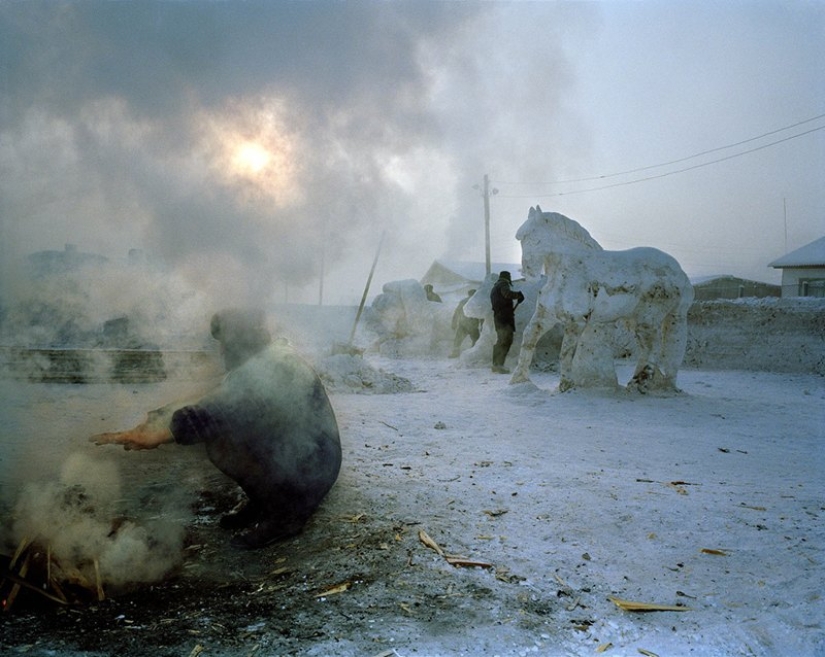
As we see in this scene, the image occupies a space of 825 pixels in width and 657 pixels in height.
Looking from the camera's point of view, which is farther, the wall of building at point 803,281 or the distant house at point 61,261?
the wall of building at point 803,281

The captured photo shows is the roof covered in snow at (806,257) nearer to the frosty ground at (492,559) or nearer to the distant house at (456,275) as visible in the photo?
the distant house at (456,275)

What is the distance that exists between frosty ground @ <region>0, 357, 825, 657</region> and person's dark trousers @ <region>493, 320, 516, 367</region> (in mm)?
5773

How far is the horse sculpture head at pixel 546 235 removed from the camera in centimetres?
834

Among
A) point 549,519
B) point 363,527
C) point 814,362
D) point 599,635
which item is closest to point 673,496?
point 549,519

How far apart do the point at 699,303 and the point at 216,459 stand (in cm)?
1213

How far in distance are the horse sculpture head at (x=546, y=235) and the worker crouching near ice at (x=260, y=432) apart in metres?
6.06

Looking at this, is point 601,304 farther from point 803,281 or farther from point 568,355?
point 803,281

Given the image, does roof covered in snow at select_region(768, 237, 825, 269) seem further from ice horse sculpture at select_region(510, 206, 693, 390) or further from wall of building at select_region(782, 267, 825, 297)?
ice horse sculpture at select_region(510, 206, 693, 390)

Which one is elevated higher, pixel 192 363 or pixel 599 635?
pixel 192 363

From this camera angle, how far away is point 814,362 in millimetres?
10336

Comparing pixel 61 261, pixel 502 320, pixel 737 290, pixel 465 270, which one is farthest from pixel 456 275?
pixel 61 261

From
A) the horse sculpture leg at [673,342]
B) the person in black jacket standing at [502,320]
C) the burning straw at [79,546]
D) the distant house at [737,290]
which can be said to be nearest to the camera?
the burning straw at [79,546]

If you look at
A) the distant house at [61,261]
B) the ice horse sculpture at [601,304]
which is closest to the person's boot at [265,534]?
the distant house at [61,261]

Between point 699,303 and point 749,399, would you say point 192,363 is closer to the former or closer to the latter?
point 749,399
